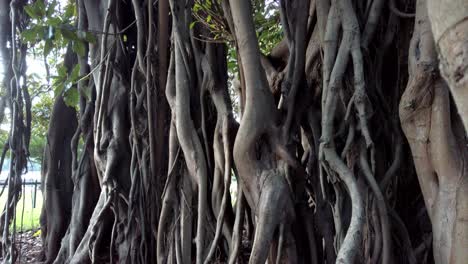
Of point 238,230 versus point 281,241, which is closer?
point 281,241

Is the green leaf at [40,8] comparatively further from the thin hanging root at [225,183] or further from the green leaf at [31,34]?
the thin hanging root at [225,183]

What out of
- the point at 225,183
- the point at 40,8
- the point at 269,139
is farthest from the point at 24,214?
the point at 269,139

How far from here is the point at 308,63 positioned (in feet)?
7.14

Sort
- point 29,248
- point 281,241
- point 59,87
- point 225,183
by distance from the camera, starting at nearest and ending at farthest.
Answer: point 281,241, point 225,183, point 59,87, point 29,248

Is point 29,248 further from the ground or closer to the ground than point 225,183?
closer to the ground

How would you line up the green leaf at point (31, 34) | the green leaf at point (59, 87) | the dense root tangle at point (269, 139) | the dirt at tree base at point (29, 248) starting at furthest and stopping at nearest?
the dirt at tree base at point (29, 248) → the green leaf at point (59, 87) → the green leaf at point (31, 34) → the dense root tangle at point (269, 139)

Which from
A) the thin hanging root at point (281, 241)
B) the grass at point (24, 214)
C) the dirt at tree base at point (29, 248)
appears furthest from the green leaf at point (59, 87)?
the thin hanging root at point (281, 241)

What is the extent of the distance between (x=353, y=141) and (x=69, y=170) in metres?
2.45

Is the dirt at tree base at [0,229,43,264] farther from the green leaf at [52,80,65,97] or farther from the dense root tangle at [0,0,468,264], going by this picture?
the green leaf at [52,80,65,97]

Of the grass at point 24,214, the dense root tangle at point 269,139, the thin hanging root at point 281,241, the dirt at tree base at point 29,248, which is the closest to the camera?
the dense root tangle at point 269,139

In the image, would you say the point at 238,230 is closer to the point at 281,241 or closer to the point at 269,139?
the point at 281,241

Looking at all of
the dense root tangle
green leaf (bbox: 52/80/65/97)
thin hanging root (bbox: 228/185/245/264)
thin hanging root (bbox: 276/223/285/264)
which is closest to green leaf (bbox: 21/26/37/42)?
green leaf (bbox: 52/80/65/97)

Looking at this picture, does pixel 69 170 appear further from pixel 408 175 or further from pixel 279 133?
pixel 408 175

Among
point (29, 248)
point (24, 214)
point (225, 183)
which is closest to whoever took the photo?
point (225, 183)
